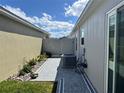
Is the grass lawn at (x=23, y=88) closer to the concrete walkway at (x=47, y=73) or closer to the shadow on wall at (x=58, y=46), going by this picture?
the concrete walkway at (x=47, y=73)

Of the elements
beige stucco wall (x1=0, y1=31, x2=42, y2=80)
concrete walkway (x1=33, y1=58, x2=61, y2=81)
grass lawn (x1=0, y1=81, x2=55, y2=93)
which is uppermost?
beige stucco wall (x1=0, y1=31, x2=42, y2=80)

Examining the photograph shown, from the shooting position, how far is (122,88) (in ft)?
11.9

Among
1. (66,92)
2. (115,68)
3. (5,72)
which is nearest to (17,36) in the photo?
Answer: (5,72)

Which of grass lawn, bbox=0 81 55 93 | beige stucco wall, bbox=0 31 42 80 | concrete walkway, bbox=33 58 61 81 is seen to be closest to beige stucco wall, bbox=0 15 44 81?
beige stucco wall, bbox=0 31 42 80

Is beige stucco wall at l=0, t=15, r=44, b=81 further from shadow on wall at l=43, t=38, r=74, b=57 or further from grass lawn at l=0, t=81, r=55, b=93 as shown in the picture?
shadow on wall at l=43, t=38, r=74, b=57

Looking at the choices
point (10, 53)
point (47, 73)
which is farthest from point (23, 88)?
point (47, 73)

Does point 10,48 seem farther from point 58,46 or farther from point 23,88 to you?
point 58,46

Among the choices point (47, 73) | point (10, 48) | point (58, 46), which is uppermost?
point (10, 48)

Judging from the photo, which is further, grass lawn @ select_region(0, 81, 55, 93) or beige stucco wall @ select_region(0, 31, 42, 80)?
beige stucco wall @ select_region(0, 31, 42, 80)

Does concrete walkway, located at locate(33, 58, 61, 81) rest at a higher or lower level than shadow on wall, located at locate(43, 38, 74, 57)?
lower

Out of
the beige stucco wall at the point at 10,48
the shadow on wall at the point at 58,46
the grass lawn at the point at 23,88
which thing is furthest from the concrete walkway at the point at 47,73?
the shadow on wall at the point at 58,46

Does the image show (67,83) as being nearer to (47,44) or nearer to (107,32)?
(107,32)

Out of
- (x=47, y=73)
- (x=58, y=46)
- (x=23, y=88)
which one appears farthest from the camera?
(x=58, y=46)

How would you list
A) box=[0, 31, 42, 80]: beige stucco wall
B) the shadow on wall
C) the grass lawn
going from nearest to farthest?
1. the grass lawn
2. box=[0, 31, 42, 80]: beige stucco wall
3. the shadow on wall
